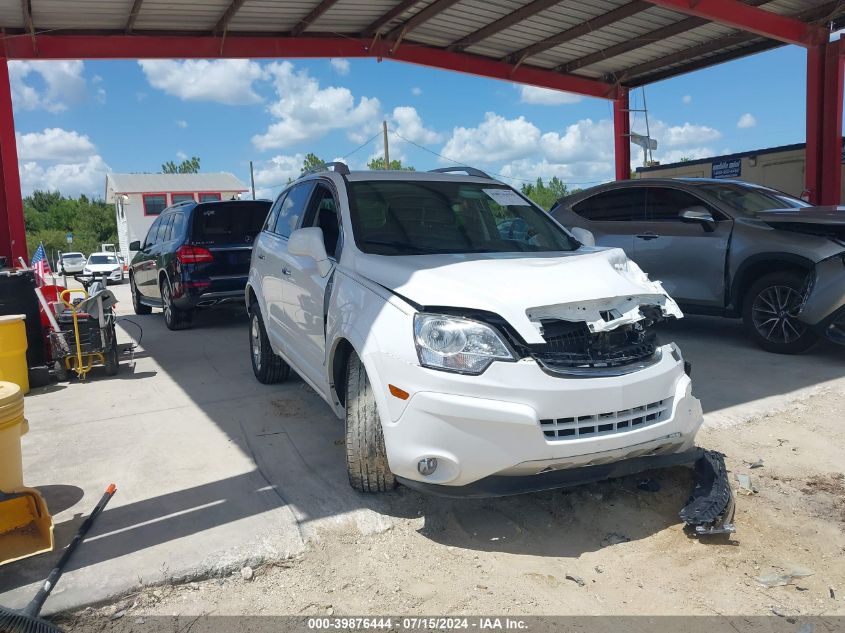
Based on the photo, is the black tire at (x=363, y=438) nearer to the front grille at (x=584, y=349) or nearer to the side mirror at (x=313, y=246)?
the side mirror at (x=313, y=246)

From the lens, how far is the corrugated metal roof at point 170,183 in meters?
50.9

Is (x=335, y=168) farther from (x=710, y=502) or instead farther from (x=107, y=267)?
(x=107, y=267)

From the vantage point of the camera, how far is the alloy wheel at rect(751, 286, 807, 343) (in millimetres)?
6895

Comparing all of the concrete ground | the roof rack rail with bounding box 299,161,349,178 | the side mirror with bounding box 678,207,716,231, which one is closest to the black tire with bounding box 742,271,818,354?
the concrete ground

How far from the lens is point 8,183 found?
1055 cm

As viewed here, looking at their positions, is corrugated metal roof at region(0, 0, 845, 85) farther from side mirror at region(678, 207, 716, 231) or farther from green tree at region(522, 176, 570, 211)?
green tree at region(522, 176, 570, 211)

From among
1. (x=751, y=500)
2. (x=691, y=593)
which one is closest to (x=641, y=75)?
(x=751, y=500)

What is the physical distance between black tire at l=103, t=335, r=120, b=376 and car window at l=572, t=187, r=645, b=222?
5985mm

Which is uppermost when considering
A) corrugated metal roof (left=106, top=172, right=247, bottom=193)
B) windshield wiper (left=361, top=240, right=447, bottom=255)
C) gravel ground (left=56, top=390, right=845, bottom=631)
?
corrugated metal roof (left=106, top=172, right=247, bottom=193)

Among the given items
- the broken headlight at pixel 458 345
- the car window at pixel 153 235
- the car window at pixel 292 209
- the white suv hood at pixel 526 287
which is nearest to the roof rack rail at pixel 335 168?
the car window at pixel 292 209

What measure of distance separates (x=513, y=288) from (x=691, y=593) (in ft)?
5.08

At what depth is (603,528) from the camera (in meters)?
3.49

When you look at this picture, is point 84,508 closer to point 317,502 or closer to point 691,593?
point 317,502

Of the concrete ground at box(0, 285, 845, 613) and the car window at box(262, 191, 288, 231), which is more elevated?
the car window at box(262, 191, 288, 231)
